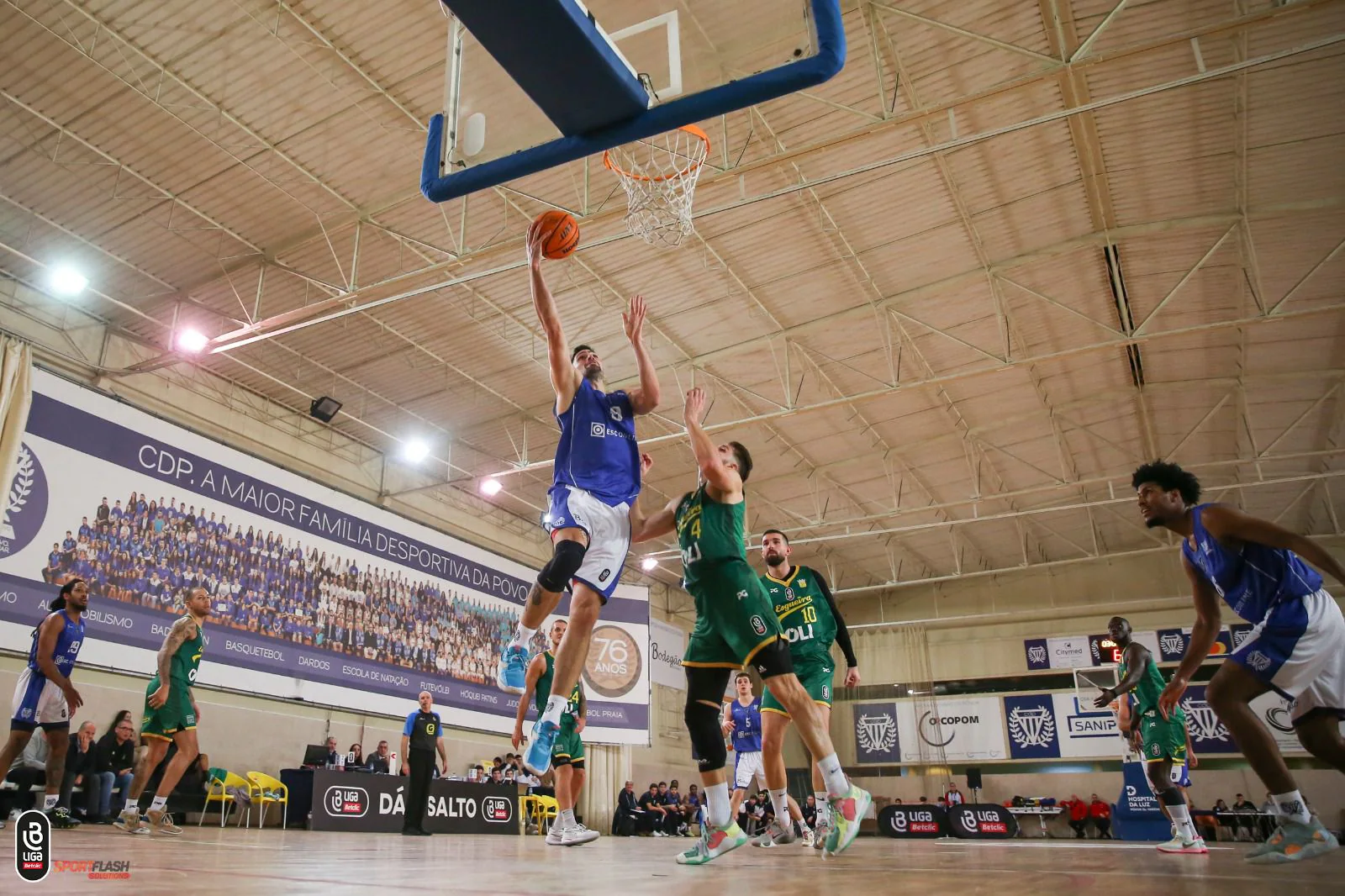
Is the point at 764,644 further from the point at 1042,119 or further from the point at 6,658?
the point at 6,658

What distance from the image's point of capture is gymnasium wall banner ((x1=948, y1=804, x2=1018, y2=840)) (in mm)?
15133

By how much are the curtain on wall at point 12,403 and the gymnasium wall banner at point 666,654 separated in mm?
14086

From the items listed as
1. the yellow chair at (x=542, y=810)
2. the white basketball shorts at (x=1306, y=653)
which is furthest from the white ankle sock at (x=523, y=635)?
the yellow chair at (x=542, y=810)

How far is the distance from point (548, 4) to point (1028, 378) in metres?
14.6

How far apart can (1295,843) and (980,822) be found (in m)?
12.8

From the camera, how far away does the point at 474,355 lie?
48.5 feet

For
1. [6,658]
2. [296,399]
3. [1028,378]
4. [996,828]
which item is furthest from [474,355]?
[996,828]

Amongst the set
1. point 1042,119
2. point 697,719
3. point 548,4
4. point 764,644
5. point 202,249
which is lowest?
point 697,719

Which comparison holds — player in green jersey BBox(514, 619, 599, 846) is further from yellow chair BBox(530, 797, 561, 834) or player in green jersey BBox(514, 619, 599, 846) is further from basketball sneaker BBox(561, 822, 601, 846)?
yellow chair BBox(530, 797, 561, 834)

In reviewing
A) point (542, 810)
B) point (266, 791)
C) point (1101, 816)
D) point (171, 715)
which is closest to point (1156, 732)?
point (171, 715)

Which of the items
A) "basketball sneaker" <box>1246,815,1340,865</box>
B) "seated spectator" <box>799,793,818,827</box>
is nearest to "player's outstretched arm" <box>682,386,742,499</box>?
"basketball sneaker" <box>1246,815,1340,865</box>

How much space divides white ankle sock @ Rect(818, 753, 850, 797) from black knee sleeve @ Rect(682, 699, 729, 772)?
61cm

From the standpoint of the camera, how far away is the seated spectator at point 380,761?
1423 centimetres

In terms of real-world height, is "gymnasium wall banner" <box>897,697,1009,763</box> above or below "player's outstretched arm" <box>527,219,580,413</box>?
below
